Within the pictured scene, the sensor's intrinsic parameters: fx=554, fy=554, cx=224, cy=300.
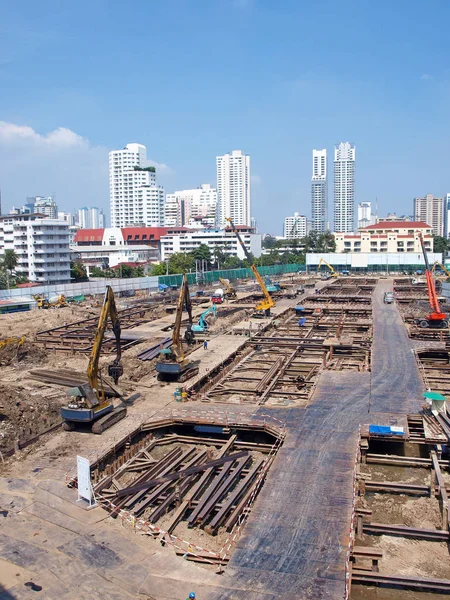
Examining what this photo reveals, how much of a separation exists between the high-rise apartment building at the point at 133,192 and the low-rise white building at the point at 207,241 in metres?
55.7

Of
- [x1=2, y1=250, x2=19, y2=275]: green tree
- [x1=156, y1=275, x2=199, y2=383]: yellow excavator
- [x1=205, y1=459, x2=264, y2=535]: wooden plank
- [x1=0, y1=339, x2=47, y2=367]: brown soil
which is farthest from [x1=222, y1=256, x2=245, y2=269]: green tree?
[x1=205, y1=459, x2=264, y2=535]: wooden plank

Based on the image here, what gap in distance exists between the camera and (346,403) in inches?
806

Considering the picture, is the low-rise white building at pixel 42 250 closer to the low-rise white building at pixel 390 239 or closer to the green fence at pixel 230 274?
the green fence at pixel 230 274

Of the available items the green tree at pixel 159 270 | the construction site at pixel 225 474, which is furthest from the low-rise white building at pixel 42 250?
the construction site at pixel 225 474

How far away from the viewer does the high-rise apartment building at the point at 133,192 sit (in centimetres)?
17225

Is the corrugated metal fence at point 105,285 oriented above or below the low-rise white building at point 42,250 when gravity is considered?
below

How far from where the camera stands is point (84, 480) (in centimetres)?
1315

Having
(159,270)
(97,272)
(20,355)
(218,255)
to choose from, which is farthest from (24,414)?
→ (218,255)

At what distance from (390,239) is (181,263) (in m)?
45.9

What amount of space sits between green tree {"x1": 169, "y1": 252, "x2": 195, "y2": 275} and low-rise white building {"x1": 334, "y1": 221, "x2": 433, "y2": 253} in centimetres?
4007

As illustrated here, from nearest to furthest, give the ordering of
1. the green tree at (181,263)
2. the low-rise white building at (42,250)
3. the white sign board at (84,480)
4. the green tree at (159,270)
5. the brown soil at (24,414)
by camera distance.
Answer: the white sign board at (84,480) → the brown soil at (24,414) → the low-rise white building at (42,250) → the green tree at (159,270) → the green tree at (181,263)

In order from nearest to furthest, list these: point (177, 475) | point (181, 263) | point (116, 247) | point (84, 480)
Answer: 1. point (84, 480)
2. point (177, 475)
3. point (181, 263)
4. point (116, 247)

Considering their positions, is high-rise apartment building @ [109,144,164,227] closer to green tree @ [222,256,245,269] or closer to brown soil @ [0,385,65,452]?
green tree @ [222,256,245,269]

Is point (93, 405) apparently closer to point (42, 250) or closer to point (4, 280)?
point (4, 280)
